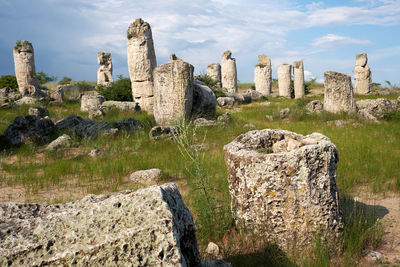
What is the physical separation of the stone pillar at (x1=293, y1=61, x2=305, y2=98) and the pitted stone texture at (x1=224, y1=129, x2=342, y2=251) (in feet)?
75.3

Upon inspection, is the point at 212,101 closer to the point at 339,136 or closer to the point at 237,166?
the point at 339,136

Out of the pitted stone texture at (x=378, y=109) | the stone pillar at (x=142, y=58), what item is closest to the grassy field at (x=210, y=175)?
the pitted stone texture at (x=378, y=109)

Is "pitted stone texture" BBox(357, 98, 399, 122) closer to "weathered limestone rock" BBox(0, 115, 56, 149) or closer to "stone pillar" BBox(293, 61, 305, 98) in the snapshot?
"weathered limestone rock" BBox(0, 115, 56, 149)

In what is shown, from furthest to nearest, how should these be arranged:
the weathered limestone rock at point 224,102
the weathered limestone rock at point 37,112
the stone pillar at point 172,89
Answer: the weathered limestone rock at point 224,102 → the weathered limestone rock at point 37,112 → the stone pillar at point 172,89

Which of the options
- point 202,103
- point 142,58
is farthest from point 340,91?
point 142,58

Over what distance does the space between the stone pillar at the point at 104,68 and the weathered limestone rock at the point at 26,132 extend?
19880mm

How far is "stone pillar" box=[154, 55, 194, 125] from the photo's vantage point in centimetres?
1014

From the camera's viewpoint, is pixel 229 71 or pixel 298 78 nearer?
pixel 298 78

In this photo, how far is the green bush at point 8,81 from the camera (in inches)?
906

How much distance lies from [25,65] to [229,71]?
49.0 ft

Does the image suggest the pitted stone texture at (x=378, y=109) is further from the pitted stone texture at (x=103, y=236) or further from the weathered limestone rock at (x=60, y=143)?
the pitted stone texture at (x=103, y=236)

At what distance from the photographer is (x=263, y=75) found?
→ 25891 mm

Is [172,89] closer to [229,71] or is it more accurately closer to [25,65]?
[25,65]

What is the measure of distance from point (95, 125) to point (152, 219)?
841 centimetres
